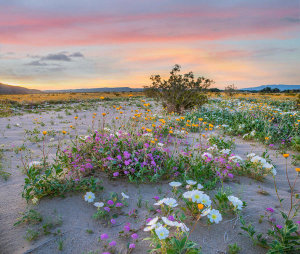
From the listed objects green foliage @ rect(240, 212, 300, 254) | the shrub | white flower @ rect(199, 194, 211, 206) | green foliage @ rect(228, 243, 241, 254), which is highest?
the shrub

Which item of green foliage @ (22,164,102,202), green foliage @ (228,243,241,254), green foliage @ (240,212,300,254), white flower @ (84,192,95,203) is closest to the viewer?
green foliage @ (240,212,300,254)

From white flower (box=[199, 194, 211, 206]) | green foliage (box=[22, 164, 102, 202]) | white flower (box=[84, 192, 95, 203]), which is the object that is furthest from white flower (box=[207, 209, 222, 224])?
green foliage (box=[22, 164, 102, 202])

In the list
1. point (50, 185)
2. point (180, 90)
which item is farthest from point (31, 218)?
point (180, 90)

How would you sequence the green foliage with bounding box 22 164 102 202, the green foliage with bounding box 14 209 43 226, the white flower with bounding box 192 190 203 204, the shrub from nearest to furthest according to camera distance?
the white flower with bounding box 192 190 203 204
the green foliage with bounding box 14 209 43 226
the green foliage with bounding box 22 164 102 202
the shrub

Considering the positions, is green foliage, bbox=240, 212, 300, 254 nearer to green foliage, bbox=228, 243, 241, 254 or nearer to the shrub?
green foliage, bbox=228, 243, 241, 254

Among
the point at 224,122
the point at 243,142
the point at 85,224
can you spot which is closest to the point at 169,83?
the point at 224,122

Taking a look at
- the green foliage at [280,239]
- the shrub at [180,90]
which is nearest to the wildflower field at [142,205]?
the green foliage at [280,239]

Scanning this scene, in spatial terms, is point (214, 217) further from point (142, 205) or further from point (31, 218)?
point (31, 218)

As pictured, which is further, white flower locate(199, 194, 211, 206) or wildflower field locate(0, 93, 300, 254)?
white flower locate(199, 194, 211, 206)

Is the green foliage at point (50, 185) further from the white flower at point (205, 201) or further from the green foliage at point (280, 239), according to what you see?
the green foliage at point (280, 239)

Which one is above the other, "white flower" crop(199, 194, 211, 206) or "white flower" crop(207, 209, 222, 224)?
"white flower" crop(199, 194, 211, 206)

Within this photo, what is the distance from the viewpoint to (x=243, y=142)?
6.56m

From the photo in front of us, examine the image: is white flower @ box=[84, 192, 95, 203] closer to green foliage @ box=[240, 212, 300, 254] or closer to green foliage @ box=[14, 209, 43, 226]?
green foliage @ box=[14, 209, 43, 226]

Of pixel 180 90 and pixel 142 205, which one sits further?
pixel 180 90
